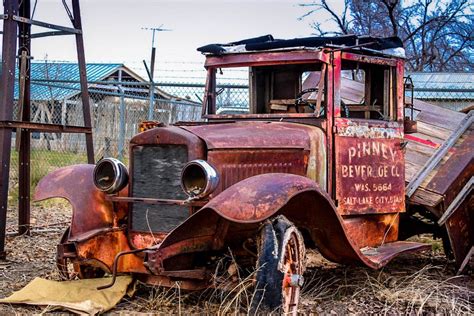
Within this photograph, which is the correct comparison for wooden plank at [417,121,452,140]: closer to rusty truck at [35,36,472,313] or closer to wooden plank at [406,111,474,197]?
wooden plank at [406,111,474,197]

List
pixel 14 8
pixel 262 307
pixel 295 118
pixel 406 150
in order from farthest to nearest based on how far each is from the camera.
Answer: pixel 14 8, pixel 406 150, pixel 295 118, pixel 262 307

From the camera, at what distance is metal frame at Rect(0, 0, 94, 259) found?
21.5 feet

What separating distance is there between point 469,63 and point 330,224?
71.3ft

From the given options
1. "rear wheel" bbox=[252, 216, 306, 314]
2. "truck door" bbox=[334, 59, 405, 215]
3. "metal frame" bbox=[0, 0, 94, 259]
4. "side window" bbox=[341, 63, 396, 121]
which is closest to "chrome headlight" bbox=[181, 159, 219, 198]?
"rear wheel" bbox=[252, 216, 306, 314]

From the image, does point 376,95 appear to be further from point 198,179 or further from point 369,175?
point 198,179

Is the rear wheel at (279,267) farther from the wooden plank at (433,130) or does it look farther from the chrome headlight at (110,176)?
the wooden plank at (433,130)

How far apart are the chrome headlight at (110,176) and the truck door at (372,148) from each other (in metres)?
1.56

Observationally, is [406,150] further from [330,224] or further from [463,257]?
[330,224]

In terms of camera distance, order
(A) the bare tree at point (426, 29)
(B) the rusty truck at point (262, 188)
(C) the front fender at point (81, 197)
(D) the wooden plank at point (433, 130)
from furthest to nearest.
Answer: (A) the bare tree at point (426, 29), (D) the wooden plank at point (433, 130), (C) the front fender at point (81, 197), (B) the rusty truck at point (262, 188)

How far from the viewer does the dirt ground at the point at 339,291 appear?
4.64m

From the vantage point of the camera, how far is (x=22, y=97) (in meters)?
7.47

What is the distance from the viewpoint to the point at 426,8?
69.4 ft

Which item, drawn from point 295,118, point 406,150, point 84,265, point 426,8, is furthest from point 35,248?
point 426,8

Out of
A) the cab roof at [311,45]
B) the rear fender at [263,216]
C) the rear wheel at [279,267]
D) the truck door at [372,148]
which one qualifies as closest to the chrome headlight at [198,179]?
the rear fender at [263,216]
